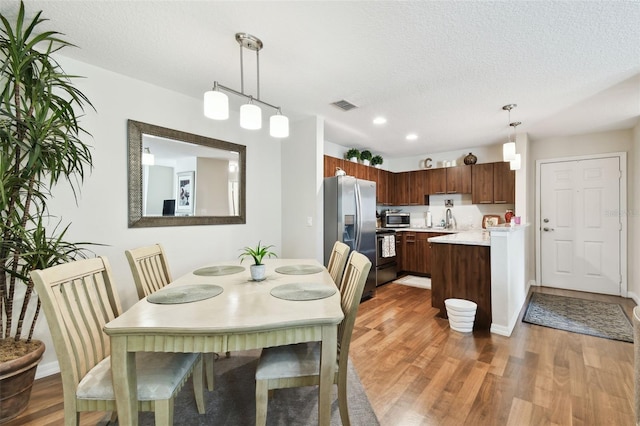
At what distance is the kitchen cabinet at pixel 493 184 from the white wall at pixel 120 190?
14.0 ft

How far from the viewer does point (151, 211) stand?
263 cm

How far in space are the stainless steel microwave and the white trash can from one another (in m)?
2.85

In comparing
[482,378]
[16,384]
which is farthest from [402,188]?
[16,384]

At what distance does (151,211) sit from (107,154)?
0.59 meters

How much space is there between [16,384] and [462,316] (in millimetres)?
3478

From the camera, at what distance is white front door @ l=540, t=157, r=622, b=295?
4.11 metres

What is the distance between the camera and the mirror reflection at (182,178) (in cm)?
254

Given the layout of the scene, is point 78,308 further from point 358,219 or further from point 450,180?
point 450,180

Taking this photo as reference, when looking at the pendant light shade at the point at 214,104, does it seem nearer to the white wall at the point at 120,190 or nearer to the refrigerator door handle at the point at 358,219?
the white wall at the point at 120,190

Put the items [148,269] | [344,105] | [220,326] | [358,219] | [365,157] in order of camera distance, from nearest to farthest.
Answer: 1. [220,326]
2. [148,269]
3. [344,105]
4. [358,219]
5. [365,157]

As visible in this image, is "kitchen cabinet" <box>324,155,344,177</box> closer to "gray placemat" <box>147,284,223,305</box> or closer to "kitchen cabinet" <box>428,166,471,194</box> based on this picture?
"kitchen cabinet" <box>428,166,471,194</box>

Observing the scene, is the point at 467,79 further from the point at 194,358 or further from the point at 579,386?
the point at 194,358

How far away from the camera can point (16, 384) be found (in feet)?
5.31

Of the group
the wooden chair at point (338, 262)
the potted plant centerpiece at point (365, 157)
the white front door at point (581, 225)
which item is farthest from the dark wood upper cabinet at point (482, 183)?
the wooden chair at point (338, 262)
